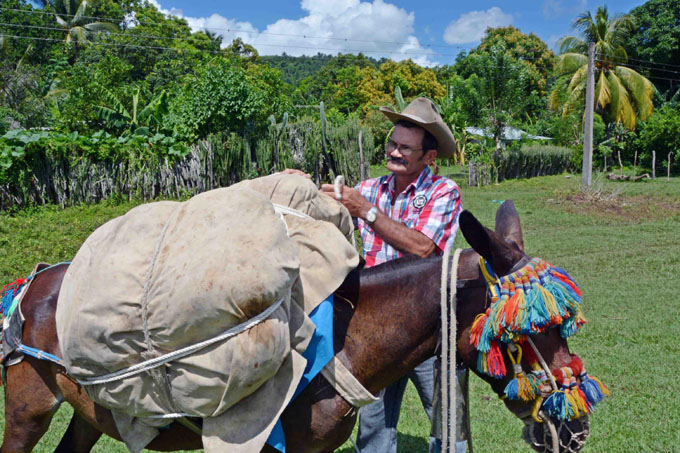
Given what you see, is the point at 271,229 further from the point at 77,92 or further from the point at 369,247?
the point at 77,92

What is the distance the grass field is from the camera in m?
4.14

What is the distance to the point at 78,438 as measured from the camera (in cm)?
279

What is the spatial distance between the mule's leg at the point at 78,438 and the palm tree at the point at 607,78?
107 ft

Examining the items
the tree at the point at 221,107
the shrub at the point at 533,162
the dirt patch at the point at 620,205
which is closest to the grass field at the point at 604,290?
the dirt patch at the point at 620,205

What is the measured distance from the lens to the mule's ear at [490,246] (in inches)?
74.1

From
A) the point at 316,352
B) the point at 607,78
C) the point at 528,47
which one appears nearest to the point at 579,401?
the point at 316,352

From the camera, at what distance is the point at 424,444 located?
402 centimetres

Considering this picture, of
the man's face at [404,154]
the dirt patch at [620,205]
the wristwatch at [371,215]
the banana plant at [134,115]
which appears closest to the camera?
the wristwatch at [371,215]

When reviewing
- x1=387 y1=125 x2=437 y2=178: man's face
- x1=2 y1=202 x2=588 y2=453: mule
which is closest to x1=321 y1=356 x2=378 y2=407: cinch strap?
x1=2 y1=202 x2=588 y2=453: mule

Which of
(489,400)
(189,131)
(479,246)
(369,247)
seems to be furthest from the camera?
(189,131)

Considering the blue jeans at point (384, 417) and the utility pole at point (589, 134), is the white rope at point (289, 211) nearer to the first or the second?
the blue jeans at point (384, 417)

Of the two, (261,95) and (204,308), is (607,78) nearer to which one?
(261,95)

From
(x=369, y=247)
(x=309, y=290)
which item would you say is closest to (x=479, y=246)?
(x=309, y=290)

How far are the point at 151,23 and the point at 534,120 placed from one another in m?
30.6
